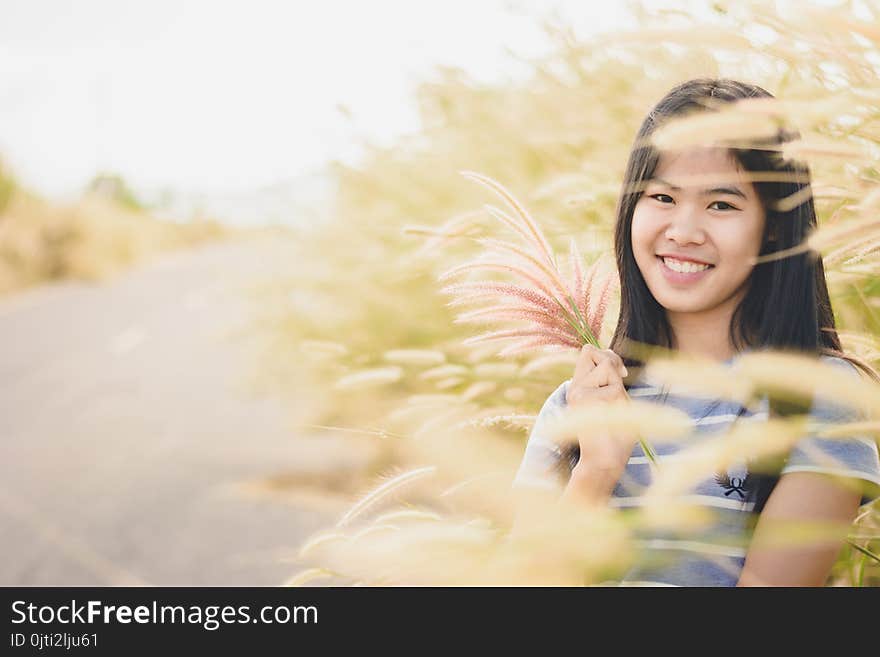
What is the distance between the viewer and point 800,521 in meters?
1.02

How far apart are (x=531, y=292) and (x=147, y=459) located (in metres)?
4.26

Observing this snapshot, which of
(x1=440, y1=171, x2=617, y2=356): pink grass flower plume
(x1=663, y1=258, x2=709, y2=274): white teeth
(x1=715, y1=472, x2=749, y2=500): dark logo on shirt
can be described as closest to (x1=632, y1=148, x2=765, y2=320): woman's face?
(x1=663, y1=258, x2=709, y2=274): white teeth

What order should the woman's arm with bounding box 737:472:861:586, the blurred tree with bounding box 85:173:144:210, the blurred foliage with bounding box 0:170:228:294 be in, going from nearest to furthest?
1. the woman's arm with bounding box 737:472:861:586
2. the blurred foliage with bounding box 0:170:228:294
3. the blurred tree with bounding box 85:173:144:210

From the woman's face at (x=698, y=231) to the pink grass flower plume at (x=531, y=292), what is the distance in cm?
11

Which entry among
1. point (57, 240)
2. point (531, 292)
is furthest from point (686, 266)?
point (57, 240)

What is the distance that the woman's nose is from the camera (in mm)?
1146

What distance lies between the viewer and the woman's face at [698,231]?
3.78 ft

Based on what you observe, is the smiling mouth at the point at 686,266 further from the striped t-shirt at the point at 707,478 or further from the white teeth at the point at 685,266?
the striped t-shirt at the point at 707,478

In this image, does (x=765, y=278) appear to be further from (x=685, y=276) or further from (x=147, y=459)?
(x=147, y=459)

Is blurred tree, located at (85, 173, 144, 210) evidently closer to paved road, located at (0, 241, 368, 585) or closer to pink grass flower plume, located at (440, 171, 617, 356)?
paved road, located at (0, 241, 368, 585)

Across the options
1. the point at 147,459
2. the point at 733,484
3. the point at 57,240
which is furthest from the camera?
the point at 57,240

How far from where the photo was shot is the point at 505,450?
1663mm

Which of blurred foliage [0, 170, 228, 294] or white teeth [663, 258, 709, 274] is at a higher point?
blurred foliage [0, 170, 228, 294]

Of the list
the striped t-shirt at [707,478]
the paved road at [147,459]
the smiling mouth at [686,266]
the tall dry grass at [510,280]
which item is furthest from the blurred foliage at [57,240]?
the smiling mouth at [686,266]
